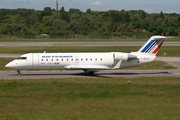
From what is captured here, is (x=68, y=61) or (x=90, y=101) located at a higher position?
(x=68, y=61)

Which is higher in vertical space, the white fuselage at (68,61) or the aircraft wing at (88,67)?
the white fuselage at (68,61)

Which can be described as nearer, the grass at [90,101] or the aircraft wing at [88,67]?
the grass at [90,101]

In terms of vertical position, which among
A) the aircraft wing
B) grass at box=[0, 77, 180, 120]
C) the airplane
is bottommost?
grass at box=[0, 77, 180, 120]

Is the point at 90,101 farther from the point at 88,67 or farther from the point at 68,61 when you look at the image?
the point at 68,61

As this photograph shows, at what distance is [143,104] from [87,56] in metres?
15.3

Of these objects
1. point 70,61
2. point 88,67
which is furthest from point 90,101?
point 70,61

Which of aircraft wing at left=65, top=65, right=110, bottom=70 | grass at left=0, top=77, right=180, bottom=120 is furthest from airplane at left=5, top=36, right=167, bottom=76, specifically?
grass at left=0, top=77, right=180, bottom=120

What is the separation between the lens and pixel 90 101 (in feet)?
63.1

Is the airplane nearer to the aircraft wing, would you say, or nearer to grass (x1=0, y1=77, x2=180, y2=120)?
the aircraft wing

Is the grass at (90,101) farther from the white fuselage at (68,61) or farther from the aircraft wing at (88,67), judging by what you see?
the white fuselage at (68,61)

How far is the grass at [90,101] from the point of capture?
15945 mm

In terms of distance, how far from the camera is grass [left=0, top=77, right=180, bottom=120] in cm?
1595

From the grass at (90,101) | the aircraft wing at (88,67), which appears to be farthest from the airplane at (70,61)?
the grass at (90,101)

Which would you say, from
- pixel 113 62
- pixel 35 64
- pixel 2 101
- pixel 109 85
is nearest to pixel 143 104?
pixel 109 85
